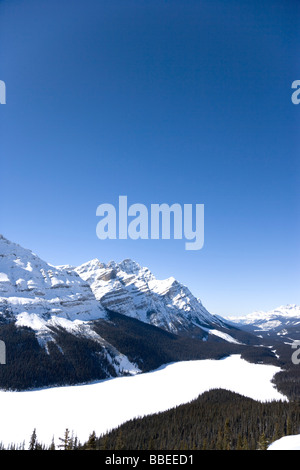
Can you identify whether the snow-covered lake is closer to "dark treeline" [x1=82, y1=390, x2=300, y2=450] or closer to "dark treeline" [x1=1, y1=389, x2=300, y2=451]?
"dark treeline" [x1=1, y1=389, x2=300, y2=451]

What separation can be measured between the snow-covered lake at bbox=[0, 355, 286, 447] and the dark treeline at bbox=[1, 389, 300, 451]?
7953mm

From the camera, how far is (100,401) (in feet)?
374

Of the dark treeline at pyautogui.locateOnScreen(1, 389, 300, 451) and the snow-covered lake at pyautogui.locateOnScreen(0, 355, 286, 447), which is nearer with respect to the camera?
the dark treeline at pyautogui.locateOnScreen(1, 389, 300, 451)

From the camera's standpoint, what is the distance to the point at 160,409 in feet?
353

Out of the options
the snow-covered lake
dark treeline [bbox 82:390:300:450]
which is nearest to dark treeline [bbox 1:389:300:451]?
dark treeline [bbox 82:390:300:450]

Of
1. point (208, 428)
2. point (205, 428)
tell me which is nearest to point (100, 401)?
point (205, 428)

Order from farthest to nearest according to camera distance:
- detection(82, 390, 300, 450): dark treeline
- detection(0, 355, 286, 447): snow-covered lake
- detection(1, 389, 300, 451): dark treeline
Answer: detection(0, 355, 286, 447): snow-covered lake, detection(82, 390, 300, 450): dark treeline, detection(1, 389, 300, 451): dark treeline

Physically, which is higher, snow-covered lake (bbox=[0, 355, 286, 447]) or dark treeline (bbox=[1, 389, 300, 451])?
dark treeline (bbox=[1, 389, 300, 451])

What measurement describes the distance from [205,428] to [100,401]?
189 feet

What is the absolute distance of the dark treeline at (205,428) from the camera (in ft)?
212

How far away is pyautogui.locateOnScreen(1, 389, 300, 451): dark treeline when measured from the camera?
2544 inches

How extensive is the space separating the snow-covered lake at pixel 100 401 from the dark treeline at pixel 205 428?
7.95 meters
